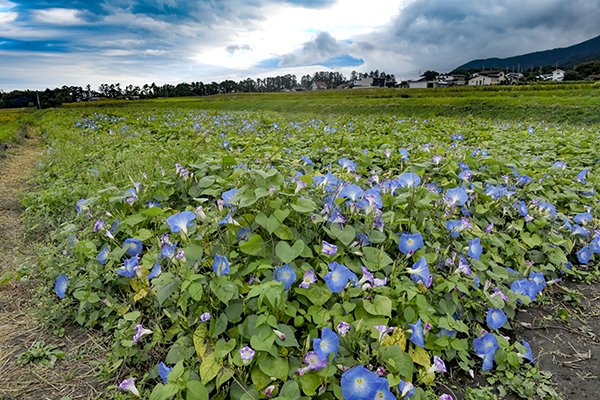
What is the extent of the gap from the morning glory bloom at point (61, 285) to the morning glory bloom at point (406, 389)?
6.43 ft

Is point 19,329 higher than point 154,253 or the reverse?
the reverse

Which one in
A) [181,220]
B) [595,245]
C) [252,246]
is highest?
[181,220]

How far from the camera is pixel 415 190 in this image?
254cm

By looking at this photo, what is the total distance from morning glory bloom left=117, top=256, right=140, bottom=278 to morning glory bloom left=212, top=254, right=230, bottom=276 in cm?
56

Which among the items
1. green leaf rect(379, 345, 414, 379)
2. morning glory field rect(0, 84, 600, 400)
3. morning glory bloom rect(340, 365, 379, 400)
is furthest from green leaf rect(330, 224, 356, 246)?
morning glory bloom rect(340, 365, 379, 400)

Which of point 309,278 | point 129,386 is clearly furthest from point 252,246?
point 129,386

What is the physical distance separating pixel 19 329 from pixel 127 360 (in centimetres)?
91

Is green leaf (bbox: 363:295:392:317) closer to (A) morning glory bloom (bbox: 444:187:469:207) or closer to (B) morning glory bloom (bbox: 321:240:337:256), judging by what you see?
(B) morning glory bloom (bbox: 321:240:337:256)

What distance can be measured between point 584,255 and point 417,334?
197 cm

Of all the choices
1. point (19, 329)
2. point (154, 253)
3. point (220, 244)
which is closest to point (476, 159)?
point (220, 244)

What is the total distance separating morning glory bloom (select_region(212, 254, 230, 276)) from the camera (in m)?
1.77

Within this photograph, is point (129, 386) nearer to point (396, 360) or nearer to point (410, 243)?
point (396, 360)

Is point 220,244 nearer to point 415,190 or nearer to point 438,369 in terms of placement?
point 438,369

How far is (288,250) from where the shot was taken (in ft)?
6.09
